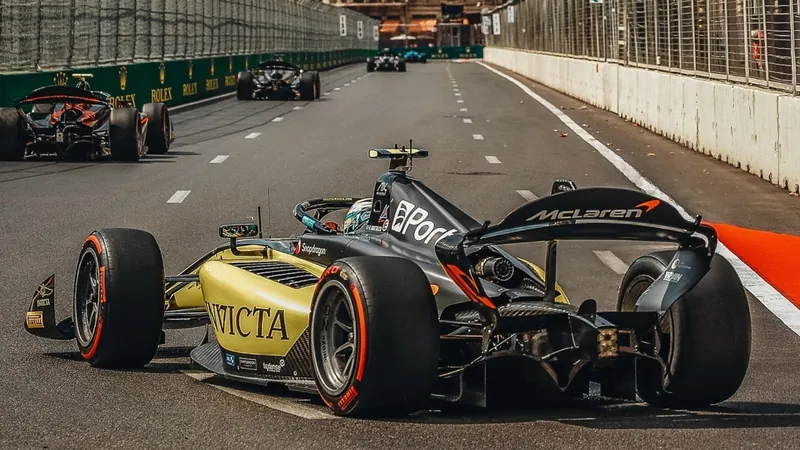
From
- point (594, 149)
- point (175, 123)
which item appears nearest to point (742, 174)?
point (594, 149)

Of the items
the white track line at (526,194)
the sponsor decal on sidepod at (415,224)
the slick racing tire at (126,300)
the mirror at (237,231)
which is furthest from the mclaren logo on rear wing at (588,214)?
the white track line at (526,194)

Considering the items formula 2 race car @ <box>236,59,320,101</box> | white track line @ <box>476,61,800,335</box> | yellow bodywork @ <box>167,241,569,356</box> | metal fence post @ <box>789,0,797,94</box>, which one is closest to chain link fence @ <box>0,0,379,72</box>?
formula 2 race car @ <box>236,59,320,101</box>

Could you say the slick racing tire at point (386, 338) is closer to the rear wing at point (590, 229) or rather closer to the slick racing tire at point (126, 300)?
the rear wing at point (590, 229)

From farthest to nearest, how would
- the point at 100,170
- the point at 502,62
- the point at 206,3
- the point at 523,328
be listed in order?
the point at 502,62 < the point at 206,3 < the point at 100,170 < the point at 523,328

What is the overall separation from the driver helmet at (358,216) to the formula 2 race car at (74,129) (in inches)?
598

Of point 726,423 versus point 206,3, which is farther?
point 206,3

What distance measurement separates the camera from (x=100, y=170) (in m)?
22.5

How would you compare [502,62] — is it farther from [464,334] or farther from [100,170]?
[464,334]

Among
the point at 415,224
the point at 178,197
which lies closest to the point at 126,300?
the point at 415,224

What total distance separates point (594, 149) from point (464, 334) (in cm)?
1915

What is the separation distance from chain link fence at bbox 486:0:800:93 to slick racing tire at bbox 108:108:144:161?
826 cm

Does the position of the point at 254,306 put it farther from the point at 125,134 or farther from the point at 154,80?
the point at 154,80

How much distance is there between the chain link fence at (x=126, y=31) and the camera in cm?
2981

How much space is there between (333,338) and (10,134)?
17.5 metres
